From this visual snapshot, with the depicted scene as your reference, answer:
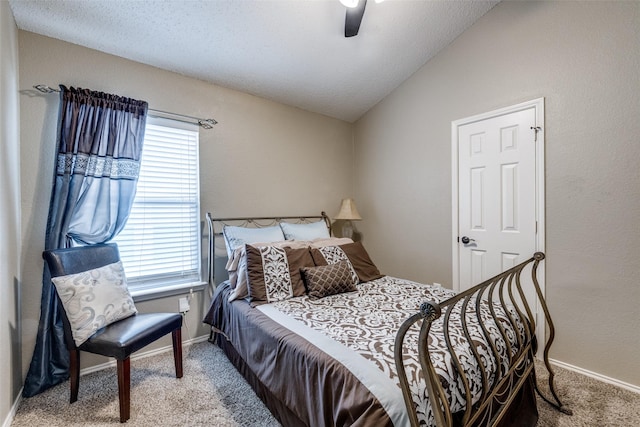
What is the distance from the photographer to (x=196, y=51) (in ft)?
7.88

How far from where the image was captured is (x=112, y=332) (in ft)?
5.88

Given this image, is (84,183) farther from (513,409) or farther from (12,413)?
(513,409)

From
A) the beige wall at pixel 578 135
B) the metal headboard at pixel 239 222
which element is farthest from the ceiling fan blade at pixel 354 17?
the metal headboard at pixel 239 222

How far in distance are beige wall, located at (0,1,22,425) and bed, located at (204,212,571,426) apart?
1.20m

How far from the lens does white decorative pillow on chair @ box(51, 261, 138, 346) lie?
174 cm

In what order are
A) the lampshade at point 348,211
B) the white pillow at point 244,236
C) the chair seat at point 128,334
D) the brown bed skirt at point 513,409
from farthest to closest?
the lampshade at point 348,211, the white pillow at point 244,236, the chair seat at point 128,334, the brown bed skirt at point 513,409

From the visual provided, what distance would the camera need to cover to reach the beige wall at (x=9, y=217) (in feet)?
5.36

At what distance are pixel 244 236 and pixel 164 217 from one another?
0.74m

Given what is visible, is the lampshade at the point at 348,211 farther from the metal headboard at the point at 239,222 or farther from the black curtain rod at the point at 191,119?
the black curtain rod at the point at 191,119

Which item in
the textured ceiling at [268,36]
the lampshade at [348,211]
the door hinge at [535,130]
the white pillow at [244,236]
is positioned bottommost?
the white pillow at [244,236]

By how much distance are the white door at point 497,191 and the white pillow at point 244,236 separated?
6.20 feet

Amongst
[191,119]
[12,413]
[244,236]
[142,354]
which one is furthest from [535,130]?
[12,413]

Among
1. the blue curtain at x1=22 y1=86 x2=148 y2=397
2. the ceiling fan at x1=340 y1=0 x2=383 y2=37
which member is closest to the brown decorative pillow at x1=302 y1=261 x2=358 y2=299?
the blue curtain at x1=22 y1=86 x2=148 y2=397

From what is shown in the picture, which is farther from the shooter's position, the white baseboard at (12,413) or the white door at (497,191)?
the white door at (497,191)
